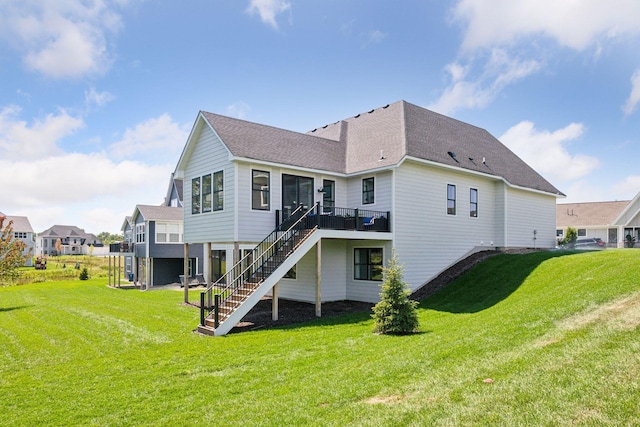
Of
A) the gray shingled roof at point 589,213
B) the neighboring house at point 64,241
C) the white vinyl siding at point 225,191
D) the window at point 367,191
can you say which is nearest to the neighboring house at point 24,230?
the neighboring house at point 64,241

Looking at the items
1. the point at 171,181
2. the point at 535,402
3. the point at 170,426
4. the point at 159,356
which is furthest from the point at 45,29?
the point at 171,181

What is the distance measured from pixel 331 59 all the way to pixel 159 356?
49.4ft

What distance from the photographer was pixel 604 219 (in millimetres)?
40719

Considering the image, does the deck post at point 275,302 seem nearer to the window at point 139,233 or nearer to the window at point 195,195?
the window at point 195,195

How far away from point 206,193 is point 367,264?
7.58 m

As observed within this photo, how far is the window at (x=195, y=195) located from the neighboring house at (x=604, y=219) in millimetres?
32778

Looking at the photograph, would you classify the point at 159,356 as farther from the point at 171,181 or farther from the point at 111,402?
the point at 171,181

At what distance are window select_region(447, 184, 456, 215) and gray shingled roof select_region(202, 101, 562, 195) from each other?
113 cm

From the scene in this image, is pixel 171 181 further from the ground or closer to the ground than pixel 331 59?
closer to the ground

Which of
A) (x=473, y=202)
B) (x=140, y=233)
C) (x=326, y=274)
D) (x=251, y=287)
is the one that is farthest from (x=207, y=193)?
(x=140, y=233)

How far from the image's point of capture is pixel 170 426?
583 cm

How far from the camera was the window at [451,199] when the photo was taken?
63.4 ft

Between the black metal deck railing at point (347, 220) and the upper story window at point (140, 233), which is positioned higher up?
the black metal deck railing at point (347, 220)

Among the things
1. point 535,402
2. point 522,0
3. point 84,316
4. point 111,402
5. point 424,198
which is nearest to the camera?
point 535,402
